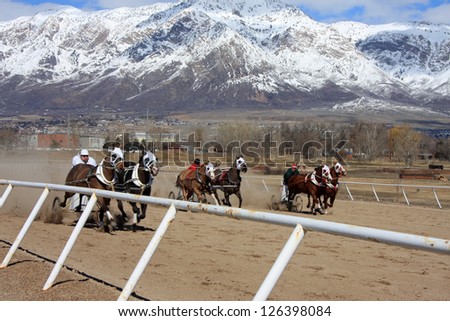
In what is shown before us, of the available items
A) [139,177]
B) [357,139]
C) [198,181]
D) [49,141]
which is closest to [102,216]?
[139,177]

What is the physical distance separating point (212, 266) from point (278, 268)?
4.50 metres

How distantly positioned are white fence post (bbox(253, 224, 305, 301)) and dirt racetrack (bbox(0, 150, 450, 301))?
7.43 feet

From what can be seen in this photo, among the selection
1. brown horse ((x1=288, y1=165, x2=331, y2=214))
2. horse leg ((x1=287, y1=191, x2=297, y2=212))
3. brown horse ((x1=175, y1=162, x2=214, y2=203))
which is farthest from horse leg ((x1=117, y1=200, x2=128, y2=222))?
horse leg ((x1=287, y1=191, x2=297, y2=212))

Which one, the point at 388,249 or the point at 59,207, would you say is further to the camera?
Answer: the point at 59,207

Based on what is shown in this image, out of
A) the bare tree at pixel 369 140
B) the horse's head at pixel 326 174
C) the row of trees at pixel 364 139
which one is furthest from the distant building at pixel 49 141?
the horse's head at pixel 326 174

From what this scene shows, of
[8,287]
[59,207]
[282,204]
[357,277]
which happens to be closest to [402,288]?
[357,277]

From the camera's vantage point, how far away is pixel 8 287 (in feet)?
23.4

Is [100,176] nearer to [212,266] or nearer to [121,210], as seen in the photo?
[121,210]

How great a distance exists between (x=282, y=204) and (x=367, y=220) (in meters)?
4.54

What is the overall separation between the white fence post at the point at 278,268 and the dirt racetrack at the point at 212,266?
89.2 inches

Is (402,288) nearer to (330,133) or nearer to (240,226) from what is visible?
(240,226)

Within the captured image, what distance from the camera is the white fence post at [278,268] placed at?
15.2 ft

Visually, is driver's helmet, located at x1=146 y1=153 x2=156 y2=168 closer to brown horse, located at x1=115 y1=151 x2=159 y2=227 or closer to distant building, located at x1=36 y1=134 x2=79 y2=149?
brown horse, located at x1=115 y1=151 x2=159 y2=227

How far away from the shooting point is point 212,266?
911 cm
